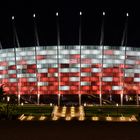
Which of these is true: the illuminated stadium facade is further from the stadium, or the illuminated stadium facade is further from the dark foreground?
the dark foreground

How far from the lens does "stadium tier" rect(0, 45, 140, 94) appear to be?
339ft

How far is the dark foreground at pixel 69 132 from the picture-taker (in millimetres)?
16125

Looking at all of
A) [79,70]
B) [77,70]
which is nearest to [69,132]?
[79,70]

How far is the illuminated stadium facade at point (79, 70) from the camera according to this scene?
10331 centimetres

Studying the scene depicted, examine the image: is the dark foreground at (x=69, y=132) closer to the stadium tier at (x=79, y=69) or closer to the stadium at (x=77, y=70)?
the stadium at (x=77, y=70)

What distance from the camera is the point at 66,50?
10312cm

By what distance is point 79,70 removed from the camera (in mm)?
103125

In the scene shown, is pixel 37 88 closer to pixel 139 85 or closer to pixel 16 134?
pixel 139 85

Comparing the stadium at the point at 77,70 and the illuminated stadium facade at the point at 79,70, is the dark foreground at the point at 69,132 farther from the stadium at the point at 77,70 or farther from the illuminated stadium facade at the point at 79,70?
the illuminated stadium facade at the point at 79,70

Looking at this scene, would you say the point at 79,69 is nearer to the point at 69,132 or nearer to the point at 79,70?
the point at 79,70

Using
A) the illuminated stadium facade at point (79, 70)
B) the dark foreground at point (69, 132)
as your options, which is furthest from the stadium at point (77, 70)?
the dark foreground at point (69, 132)

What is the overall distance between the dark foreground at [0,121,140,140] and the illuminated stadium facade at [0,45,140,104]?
83140 mm

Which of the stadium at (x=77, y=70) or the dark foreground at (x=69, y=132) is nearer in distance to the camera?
the dark foreground at (x=69, y=132)

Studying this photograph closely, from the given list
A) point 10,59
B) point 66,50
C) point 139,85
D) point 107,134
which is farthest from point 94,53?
point 107,134
